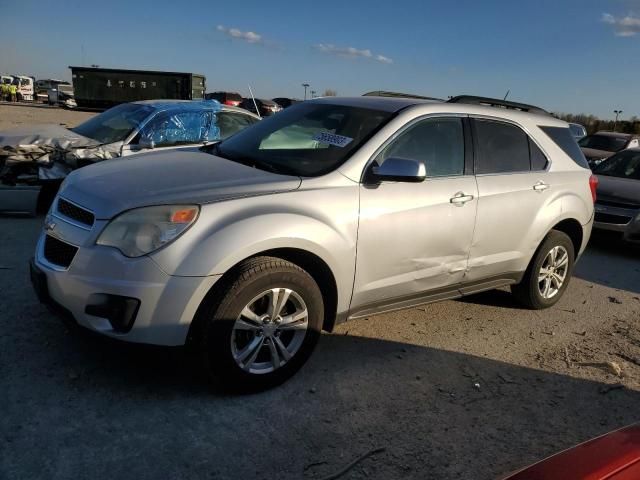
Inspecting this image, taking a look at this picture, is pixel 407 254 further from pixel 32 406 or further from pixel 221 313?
pixel 32 406

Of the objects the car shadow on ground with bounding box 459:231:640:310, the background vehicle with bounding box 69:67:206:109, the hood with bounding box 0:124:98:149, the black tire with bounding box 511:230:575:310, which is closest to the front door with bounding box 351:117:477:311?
the black tire with bounding box 511:230:575:310

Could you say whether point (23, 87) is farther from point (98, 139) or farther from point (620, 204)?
point (620, 204)

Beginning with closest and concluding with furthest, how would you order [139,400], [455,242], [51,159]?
[139,400] < [455,242] < [51,159]

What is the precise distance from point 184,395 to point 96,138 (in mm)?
5163

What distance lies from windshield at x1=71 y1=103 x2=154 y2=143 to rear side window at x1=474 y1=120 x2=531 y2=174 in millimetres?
4781

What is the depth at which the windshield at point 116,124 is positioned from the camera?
7.21 metres

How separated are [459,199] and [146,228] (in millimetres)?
2179

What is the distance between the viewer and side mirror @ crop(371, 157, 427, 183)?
3.34 meters

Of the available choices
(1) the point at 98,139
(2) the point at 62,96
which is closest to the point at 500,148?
(1) the point at 98,139

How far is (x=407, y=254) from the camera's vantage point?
11.9 feet

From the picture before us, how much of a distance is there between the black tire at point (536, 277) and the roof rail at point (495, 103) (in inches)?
44.9

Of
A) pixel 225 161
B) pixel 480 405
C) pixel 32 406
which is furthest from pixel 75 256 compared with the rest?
pixel 480 405

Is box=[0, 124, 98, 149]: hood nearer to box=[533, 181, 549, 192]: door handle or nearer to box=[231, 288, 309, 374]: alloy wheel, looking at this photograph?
box=[231, 288, 309, 374]: alloy wheel

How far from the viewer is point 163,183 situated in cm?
311
